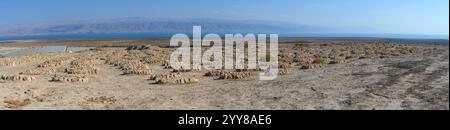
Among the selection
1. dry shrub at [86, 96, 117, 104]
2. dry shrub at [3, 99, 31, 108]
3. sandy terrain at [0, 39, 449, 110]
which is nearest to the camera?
sandy terrain at [0, 39, 449, 110]

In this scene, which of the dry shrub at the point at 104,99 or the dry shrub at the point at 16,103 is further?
the dry shrub at the point at 104,99

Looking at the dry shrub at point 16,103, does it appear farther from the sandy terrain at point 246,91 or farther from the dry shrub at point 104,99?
the dry shrub at point 104,99

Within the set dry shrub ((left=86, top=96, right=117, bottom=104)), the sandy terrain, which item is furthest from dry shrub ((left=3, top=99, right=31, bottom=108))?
dry shrub ((left=86, top=96, right=117, bottom=104))

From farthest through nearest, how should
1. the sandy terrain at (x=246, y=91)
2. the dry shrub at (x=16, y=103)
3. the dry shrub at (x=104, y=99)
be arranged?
the dry shrub at (x=104, y=99) < the dry shrub at (x=16, y=103) < the sandy terrain at (x=246, y=91)

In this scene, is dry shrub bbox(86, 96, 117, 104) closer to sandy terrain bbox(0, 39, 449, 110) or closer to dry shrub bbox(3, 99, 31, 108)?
sandy terrain bbox(0, 39, 449, 110)

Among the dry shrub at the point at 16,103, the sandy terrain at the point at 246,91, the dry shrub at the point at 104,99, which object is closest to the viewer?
the sandy terrain at the point at 246,91

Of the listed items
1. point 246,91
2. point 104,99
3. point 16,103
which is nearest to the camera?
point 16,103

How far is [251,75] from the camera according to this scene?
2478 cm

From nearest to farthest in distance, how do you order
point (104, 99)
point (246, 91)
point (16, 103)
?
point (16, 103) < point (104, 99) < point (246, 91)

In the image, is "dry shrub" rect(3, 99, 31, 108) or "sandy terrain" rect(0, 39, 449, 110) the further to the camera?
"dry shrub" rect(3, 99, 31, 108)

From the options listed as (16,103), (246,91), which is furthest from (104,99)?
(246,91)

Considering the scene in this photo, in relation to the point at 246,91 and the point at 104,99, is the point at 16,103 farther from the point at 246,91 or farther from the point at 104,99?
the point at 246,91

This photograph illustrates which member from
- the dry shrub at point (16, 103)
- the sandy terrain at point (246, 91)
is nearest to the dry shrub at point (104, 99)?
the sandy terrain at point (246, 91)

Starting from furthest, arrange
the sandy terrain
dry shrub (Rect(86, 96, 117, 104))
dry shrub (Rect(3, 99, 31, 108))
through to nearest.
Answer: dry shrub (Rect(86, 96, 117, 104))
dry shrub (Rect(3, 99, 31, 108))
the sandy terrain
